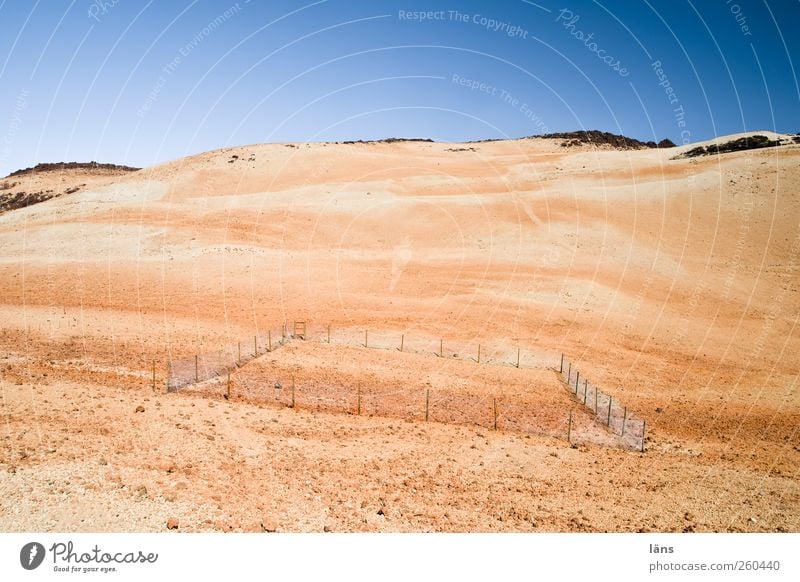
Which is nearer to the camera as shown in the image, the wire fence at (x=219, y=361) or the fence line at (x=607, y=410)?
the fence line at (x=607, y=410)

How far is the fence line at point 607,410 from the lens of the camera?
18672 mm

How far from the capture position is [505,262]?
1786 inches

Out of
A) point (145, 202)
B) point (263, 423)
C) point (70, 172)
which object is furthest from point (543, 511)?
point (70, 172)

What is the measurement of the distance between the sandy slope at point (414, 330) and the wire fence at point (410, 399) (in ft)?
2.88

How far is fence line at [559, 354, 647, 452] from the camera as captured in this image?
18672 mm
